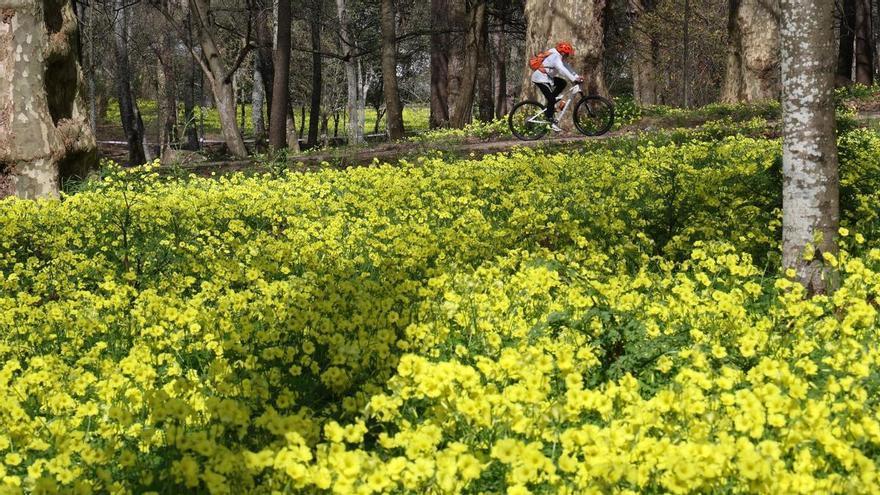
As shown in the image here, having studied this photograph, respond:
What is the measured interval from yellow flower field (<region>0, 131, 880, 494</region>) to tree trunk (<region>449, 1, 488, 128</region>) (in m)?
9.84

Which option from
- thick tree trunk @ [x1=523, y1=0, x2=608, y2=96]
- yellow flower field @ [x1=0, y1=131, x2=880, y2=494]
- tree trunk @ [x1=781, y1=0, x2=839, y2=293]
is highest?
thick tree trunk @ [x1=523, y1=0, x2=608, y2=96]

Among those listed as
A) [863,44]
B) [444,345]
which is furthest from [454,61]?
[444,345]

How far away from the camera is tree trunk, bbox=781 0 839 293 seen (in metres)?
4.53

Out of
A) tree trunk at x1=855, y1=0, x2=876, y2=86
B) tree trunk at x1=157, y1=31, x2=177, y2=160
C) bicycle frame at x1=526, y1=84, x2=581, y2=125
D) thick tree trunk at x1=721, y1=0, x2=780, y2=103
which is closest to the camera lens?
bicycle frame at x1=526, y1=84, x2=581, y2=125

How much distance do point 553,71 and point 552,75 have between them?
76 mm

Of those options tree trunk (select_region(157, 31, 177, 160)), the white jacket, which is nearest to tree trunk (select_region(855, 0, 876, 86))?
the white jacket

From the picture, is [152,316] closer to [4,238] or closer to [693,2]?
→ [4,238]

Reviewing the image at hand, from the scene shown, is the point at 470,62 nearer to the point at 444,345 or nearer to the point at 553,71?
the point at 553,71

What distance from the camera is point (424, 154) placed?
1098 centimetres

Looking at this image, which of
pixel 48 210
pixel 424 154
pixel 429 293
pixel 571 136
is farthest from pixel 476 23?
pixel 429 293

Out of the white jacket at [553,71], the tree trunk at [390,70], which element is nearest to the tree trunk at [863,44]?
the white jacket at [553,71]

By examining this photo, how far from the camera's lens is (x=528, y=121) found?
524 inches

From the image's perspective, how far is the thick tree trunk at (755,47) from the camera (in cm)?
1833

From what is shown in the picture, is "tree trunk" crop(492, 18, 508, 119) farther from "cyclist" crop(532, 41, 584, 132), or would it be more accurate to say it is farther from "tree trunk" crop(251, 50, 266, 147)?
"cyclist" crop(532, 41, 584, 132)
